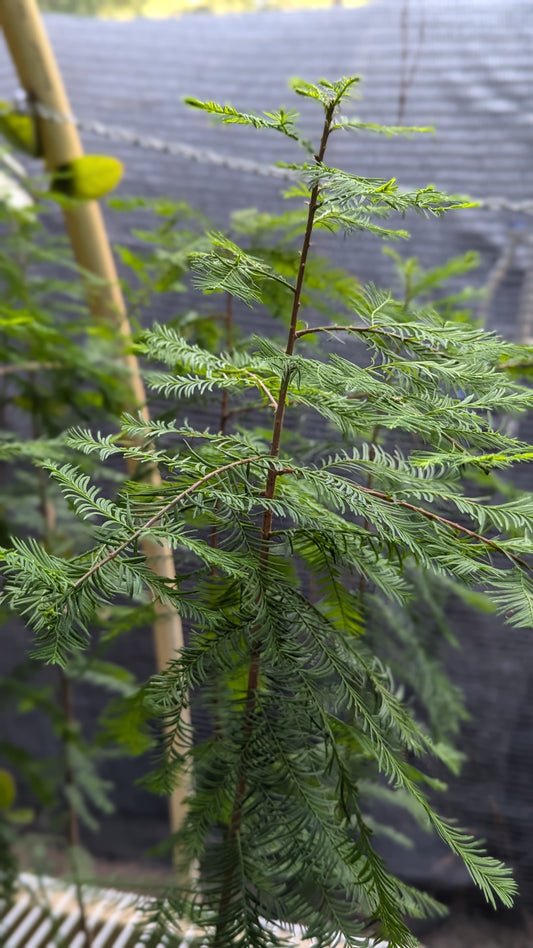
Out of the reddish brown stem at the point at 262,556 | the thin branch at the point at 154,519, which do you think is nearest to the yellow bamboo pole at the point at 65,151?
the reddish brown stem at the point at 262,556

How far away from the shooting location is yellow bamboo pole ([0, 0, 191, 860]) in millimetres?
1075

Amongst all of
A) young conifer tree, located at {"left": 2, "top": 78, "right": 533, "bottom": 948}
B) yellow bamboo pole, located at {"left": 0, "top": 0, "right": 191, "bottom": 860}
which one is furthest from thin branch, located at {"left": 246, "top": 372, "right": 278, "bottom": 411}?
yellow bamboo pole, located at {"left": 0, "top": 0, "right": 191, "bottom": 860}

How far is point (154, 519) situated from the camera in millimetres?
438

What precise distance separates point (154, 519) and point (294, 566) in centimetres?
17

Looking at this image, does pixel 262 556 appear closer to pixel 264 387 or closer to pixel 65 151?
pixel 264 387

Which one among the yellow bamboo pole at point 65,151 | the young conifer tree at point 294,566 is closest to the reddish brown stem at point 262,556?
the young conifer tree at point 294,566

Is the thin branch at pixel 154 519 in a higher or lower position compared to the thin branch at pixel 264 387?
lower

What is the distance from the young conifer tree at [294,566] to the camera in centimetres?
45

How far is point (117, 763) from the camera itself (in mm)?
1630

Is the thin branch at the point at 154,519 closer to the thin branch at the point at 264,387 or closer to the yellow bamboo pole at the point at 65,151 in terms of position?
the thin branch at the point at 264,387

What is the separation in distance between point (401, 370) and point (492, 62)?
0.96 m

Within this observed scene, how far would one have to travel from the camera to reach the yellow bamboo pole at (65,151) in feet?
3.53

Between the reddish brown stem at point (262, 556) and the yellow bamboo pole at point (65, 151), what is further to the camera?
the yellow bamboo pole at point (65, 151)

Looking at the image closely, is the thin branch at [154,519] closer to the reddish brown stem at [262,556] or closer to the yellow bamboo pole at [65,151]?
the reddish brown stem at [262,556]
